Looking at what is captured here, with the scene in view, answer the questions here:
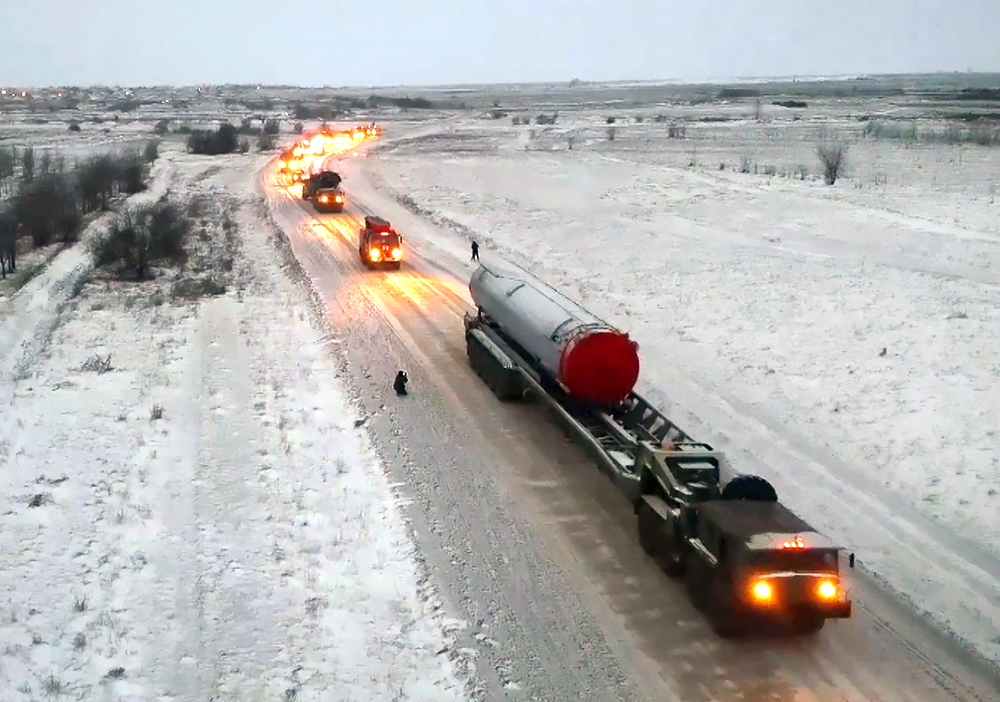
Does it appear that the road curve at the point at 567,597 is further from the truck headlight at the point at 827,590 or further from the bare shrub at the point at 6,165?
the bare shrub at the point at 6,165

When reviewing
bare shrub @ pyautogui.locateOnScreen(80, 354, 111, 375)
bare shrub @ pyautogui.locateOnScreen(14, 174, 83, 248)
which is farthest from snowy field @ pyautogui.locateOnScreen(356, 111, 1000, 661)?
bare shrub @ pyautogui.locateOnScreen(14, 174, 83, 248)

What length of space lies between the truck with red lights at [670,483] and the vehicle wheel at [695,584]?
0.05ft

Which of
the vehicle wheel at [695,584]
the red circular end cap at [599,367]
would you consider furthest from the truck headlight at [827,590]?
the red circular end cap at [599,367]

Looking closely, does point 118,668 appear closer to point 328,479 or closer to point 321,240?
point 328,479

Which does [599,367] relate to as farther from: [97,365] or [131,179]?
[131,179]

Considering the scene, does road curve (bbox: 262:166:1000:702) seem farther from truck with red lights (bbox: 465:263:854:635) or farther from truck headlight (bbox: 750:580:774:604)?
truck headlight (bbox: 750:580:774:604)

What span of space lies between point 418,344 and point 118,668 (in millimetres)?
13927

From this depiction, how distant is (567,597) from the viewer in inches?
450

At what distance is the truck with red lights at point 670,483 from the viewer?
9828 millimetres

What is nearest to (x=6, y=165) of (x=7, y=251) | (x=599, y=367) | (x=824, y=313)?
(x=7, y=251)

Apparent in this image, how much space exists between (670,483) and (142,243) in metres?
25.5

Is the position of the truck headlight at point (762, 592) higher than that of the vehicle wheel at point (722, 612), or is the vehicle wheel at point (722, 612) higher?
the truck headlight at point (762, 592)

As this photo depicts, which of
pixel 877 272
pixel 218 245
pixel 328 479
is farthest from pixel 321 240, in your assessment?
pixel 328 479

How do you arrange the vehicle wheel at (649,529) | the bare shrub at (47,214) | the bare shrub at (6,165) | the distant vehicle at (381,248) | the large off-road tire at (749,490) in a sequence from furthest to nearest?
the bare shrub at (6,165) < the bare shrub at (47,214) < the distant vehicle at (381,248) < the vehicle wheel at (649,529) < the large off-road tire at (749,490)
